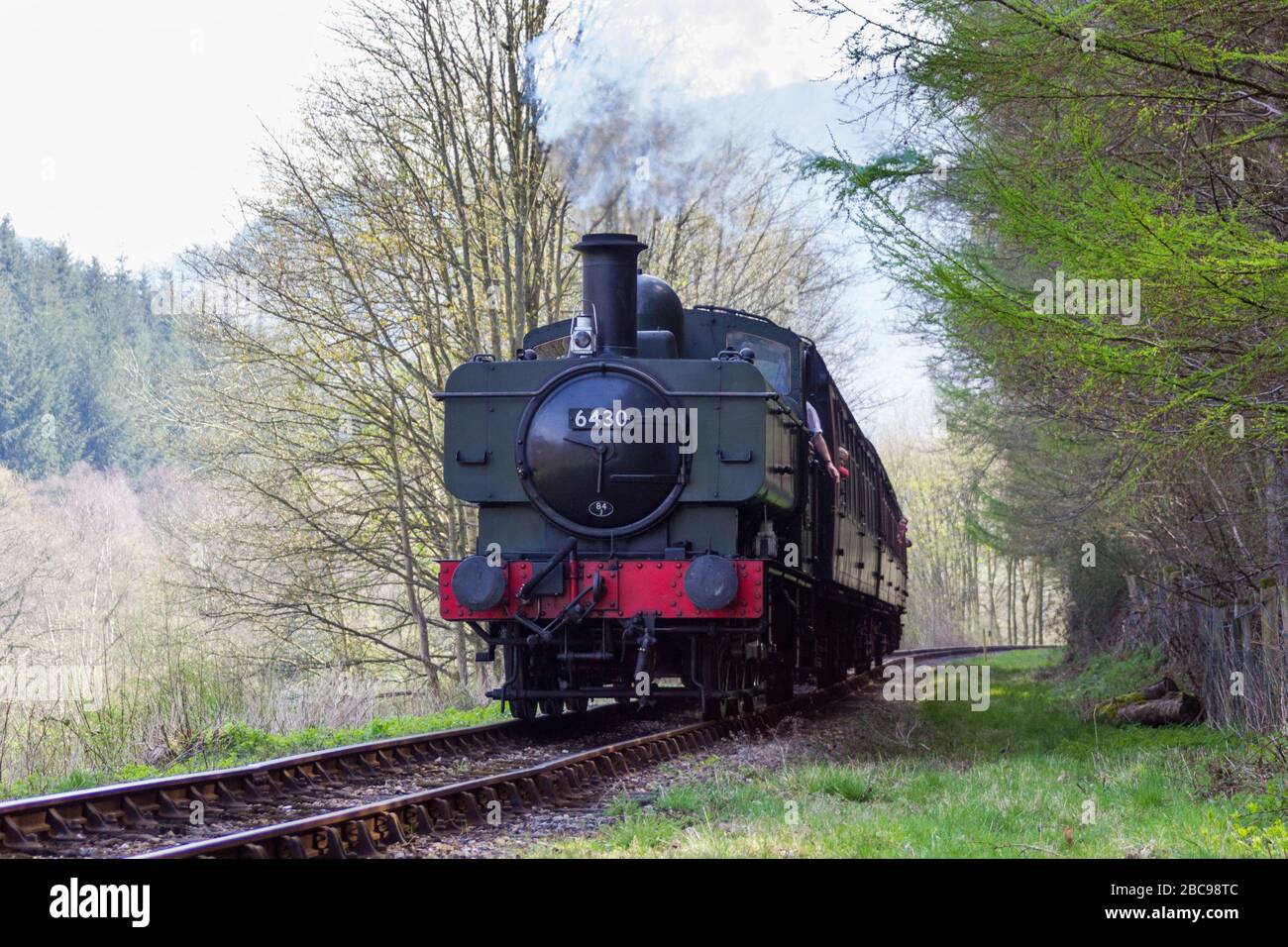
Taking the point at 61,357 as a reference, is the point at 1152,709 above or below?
below

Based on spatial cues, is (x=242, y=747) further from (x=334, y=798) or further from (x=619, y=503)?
(x=619, y=503)

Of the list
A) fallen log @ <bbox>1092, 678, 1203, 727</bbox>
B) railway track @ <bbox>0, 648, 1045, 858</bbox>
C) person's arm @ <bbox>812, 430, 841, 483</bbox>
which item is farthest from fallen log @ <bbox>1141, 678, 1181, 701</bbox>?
railway track @ <bbox>0, 648, 1045, 858</bbox>

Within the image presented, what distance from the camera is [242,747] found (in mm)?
9664

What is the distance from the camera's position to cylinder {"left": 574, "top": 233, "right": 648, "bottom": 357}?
995 centimetres

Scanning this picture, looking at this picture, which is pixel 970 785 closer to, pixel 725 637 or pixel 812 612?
pixel 725 637

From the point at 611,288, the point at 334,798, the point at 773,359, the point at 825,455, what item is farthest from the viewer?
the point at 825,455

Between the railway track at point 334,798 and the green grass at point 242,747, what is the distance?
111 centimetres

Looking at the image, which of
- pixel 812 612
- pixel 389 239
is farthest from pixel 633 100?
pixel 812 612

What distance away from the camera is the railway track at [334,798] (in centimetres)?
567

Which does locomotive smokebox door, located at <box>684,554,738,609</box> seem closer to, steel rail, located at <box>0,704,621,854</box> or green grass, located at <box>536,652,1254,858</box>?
green grass, located at <box>536,652,1254,858</box>

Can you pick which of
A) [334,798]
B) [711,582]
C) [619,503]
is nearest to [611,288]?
[619,503]

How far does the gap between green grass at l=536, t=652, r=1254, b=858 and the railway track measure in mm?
663

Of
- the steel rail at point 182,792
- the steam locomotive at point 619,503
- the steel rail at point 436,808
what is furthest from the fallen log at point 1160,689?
the steel rail at point 182,792

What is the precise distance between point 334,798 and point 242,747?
8.71ft
